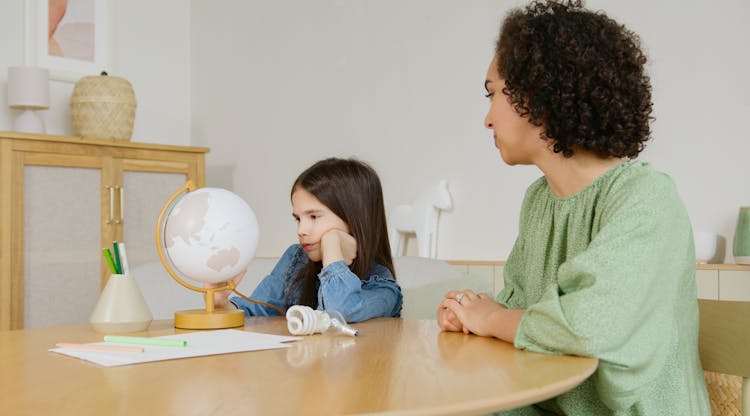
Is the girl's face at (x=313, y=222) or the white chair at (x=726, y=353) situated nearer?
the white chair at (x=726, y=353)

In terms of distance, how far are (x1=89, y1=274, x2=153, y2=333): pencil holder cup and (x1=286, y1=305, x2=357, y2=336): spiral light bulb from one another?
0.91 feet

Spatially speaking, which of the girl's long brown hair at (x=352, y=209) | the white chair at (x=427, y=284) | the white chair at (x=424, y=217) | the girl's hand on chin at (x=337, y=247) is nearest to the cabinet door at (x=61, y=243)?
the white chair at (x=424, y=217)

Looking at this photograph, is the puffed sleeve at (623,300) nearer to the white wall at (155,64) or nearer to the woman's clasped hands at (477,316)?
the woman's clasped hands at (477,316)

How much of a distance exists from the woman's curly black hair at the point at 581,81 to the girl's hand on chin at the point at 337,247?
21.6 inches

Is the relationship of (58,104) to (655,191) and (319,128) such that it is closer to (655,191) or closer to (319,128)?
(319,128)

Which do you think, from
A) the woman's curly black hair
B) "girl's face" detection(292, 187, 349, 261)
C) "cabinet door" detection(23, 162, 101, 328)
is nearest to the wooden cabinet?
"cabinet door" detection(23, 162, 101, 328)

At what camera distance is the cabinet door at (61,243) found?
11.6 feet

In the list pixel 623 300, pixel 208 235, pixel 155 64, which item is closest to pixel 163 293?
pixel 208 235

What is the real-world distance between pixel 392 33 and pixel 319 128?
62 cm

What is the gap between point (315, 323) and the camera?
1317 millimetres

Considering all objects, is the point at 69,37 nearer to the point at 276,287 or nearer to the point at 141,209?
the point at 141,209

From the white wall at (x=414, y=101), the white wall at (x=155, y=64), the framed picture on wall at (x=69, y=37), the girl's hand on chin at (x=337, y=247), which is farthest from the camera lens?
the white wall at (x=155, y=64)

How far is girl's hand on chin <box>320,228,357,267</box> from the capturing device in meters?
1.70

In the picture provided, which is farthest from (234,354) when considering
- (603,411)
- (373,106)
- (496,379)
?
(373,106)
